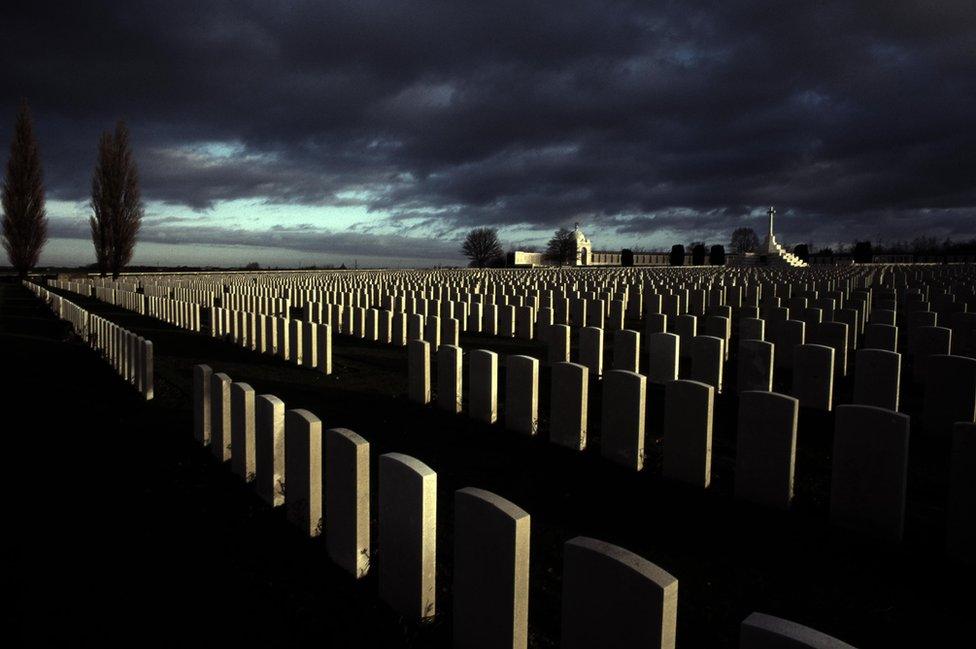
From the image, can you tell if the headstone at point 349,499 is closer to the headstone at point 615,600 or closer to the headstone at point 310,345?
the headstone at point 615,600

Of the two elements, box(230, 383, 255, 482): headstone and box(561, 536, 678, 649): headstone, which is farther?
box(230, 383, 255, 482): headstone

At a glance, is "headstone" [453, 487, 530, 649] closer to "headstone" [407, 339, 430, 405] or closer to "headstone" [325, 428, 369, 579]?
"headstone" [325, 428, 369, 579]

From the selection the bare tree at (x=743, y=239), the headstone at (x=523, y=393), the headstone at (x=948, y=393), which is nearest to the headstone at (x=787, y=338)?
the headstone at (x=948, y=393)

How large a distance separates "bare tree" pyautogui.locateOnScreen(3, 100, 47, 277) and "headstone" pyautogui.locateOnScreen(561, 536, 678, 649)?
50.5 m

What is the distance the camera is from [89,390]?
6.96 m

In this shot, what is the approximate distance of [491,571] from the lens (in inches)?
81.4

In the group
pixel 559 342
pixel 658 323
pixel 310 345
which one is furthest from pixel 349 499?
pixel 658 323

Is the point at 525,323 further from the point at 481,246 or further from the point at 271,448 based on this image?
the point at 481,246

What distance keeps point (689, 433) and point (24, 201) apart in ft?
165

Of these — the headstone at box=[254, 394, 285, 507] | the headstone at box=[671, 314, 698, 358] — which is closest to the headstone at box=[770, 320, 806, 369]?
the headstone at box=[671, 314, 698, 358]

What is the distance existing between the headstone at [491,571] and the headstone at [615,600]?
0.59ft

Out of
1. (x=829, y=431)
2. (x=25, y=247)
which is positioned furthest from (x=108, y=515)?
(x=25, y=247)

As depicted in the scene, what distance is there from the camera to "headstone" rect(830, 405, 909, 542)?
3062mm

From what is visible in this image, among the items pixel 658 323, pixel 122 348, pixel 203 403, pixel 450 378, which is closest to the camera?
pixel 203 403
